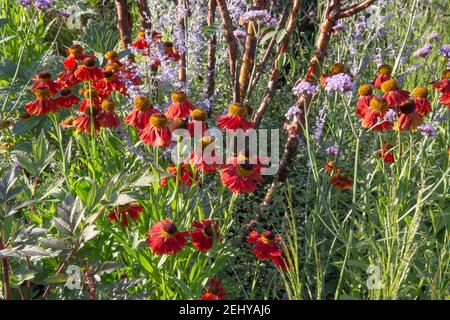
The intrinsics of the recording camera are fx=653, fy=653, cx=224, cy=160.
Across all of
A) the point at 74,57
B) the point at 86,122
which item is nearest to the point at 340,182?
the point at 86,122

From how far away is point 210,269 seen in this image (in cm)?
161

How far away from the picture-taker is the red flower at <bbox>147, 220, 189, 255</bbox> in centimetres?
149

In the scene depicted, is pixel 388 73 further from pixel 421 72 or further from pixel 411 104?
pixel 421 72

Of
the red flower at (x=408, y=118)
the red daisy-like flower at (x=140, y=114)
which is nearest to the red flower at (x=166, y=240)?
the red daisy-like flower at (x=140, y=114)

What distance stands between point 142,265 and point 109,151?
659 millimetres

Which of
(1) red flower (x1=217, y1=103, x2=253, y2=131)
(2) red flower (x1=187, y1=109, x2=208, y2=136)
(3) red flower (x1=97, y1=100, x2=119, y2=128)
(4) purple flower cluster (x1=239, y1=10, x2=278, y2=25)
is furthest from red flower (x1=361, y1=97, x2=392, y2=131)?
(3) red flower (x1=97, y1=100, x2=119, y2=128)

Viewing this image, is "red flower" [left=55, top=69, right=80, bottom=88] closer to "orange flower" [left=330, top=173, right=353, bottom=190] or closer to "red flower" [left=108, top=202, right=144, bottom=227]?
"red flower" [left=108, top=202, right=144, bottom=227]

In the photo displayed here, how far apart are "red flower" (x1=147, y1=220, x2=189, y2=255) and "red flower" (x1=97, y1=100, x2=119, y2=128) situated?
421 millimetres

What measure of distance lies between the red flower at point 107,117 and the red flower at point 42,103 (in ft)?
0.50

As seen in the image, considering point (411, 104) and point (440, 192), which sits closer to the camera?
point (411, 104)

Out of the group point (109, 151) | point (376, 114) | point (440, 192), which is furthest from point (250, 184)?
point (440, 192)

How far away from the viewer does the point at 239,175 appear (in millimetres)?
1586

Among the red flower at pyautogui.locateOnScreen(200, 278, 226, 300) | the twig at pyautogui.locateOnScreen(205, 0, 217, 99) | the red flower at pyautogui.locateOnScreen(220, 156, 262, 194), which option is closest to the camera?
the red flower at pyautogui.locateOnScreen(200, 278, 226, 300)
